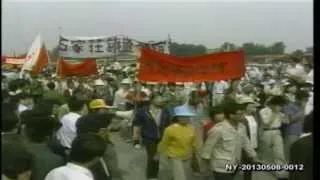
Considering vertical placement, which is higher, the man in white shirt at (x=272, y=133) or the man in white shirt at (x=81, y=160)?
the man in white shirt at (x=81, y=160)

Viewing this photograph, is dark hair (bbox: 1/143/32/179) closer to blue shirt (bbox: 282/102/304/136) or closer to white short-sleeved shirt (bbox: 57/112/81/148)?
white short-sleeved shirt (bbox: 57/112/81/148)

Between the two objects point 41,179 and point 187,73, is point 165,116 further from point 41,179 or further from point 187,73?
point 41,179

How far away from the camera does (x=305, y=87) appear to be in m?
6.14

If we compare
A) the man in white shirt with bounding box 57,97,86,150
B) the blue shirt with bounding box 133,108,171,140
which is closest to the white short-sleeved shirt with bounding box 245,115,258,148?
the blue shirt with bounding box 133,108,171,140

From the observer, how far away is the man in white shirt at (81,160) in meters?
2.75

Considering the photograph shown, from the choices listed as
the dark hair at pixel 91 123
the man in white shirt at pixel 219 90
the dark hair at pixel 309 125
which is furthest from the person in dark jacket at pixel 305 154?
the man in white shirt at pixel 219 90

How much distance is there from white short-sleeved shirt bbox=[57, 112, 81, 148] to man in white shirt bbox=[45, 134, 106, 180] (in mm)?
1933

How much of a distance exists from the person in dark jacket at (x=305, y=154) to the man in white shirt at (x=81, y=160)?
1.25 meters

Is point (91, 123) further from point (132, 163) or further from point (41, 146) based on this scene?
point (132, 163)

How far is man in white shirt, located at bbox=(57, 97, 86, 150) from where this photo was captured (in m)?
4.89

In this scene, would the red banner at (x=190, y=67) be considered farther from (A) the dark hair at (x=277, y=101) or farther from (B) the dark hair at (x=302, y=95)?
(B) the dark hair at (x=302, y=95)

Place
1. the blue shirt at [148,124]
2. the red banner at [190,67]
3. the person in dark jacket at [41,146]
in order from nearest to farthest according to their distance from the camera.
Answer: the person in dark jacket at [41,146] → the red banner at [190,67] → the blue shirt at [148,124]

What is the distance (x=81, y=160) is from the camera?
9.37 feet

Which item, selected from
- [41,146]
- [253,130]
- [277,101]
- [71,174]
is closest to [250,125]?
[253,130]
